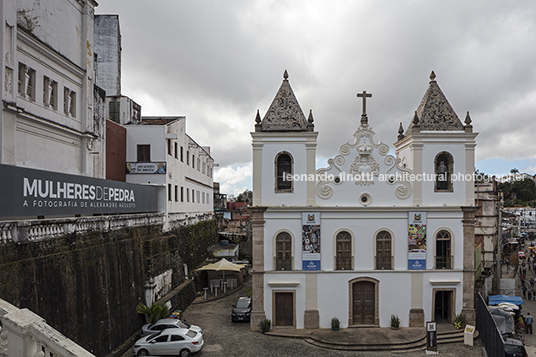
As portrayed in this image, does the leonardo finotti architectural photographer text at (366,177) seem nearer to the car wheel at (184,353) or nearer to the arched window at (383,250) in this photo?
the arched window at (383,250)

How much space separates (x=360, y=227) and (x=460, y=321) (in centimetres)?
724

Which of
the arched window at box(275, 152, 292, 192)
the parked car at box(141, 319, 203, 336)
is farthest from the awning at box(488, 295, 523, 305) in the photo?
the parked car at box(141, 319, 203, 336)

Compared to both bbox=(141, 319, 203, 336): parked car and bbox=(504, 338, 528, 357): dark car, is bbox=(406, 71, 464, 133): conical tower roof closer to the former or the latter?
bbox=(504, 338, 528, 357): dark car

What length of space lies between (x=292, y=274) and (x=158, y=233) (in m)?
10.1

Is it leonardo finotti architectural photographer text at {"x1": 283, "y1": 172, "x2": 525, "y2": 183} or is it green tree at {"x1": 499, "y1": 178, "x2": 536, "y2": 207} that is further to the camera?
green tree at {"x1": 499, "y1": 178, "x2": 536, "y2": 207}

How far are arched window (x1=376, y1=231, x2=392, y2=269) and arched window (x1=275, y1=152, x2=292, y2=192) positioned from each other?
5.77 metres

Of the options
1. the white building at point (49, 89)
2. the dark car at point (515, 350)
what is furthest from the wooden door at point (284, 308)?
the white building at point (49, 89)

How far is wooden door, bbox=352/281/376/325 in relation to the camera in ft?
62.6

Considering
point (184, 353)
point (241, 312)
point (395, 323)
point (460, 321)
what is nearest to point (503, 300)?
point (460, 321)

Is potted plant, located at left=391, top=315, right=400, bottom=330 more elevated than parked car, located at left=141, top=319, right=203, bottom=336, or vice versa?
parked car, located at left=141, top=319, right=203, bottom=336

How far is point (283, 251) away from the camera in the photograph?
19141 millimetres

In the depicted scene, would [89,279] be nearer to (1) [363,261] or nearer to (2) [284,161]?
(2) [284,161]

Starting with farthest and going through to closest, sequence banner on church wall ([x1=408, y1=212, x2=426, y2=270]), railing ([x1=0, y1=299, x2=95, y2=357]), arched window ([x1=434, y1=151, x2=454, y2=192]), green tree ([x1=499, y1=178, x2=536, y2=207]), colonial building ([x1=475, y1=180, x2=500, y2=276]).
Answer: green tree ([x1=499, y1=178, x2=536, y2=207]) → colonial building ([x1=475, y1=180, x2=500, y2=276]) → arched window ([x1=434, y1=151, x2=454, y2=192]) → banner on church wall ([x1=408, y1=212, x2=426, y2=270]) → railing ([x1=0, y1=299, x2=95, y2=357])

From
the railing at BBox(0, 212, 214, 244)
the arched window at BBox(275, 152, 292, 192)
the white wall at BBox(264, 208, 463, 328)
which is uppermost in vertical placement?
the arched window at BBox(275, 152, 292, 192)
